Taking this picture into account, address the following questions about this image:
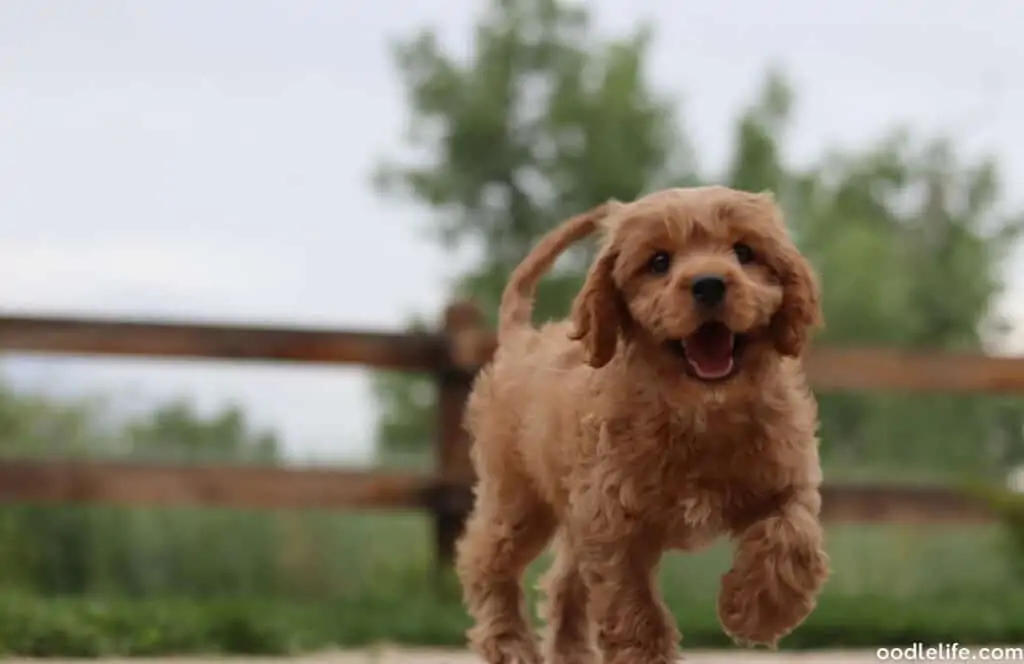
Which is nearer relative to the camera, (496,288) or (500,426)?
(500,426)

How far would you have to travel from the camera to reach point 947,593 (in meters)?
6.94

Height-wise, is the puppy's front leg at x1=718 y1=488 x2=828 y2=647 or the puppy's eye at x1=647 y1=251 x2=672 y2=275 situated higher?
the puppy's eye at x1=647 y1=251 x2=672 y2=275

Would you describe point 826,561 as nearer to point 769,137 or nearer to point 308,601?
point 308,601

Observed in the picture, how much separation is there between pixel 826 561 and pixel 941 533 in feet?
16.8

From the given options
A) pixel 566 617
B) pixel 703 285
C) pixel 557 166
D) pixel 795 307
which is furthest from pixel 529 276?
pixel 557 166

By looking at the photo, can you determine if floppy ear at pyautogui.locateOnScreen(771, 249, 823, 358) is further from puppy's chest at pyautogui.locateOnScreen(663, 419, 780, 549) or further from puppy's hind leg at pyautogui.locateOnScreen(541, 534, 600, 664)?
puppy's hind leg at pyautogui.locateOnScreen(541, 534, 600, 664)

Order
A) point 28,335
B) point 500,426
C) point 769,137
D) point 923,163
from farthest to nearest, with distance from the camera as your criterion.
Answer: point 923,163 → point 769,137 → point 28,335 → point 500,426

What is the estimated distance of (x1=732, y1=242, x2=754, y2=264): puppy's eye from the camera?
108 inches

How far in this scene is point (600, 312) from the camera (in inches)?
112

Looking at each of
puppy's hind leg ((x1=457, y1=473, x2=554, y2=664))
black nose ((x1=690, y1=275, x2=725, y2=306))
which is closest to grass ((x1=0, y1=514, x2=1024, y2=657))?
puppy's hind leg ((x1=457, y1=473, x2=554, y2=664))

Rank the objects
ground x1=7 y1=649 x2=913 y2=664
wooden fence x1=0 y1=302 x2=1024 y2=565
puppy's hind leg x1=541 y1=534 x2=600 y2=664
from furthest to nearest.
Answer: wooden fence x1=0 y1=302 x2=1024 y2=565
ground x1=7 y1=649 x2=913 y2=664
puppy's hind leg x1=541 y1=534 x2=600 y2=664

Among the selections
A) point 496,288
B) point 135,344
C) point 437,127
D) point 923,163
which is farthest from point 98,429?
point 923,163

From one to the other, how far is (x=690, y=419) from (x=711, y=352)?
0.64 ft

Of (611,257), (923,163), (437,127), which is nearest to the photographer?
(611,257)
